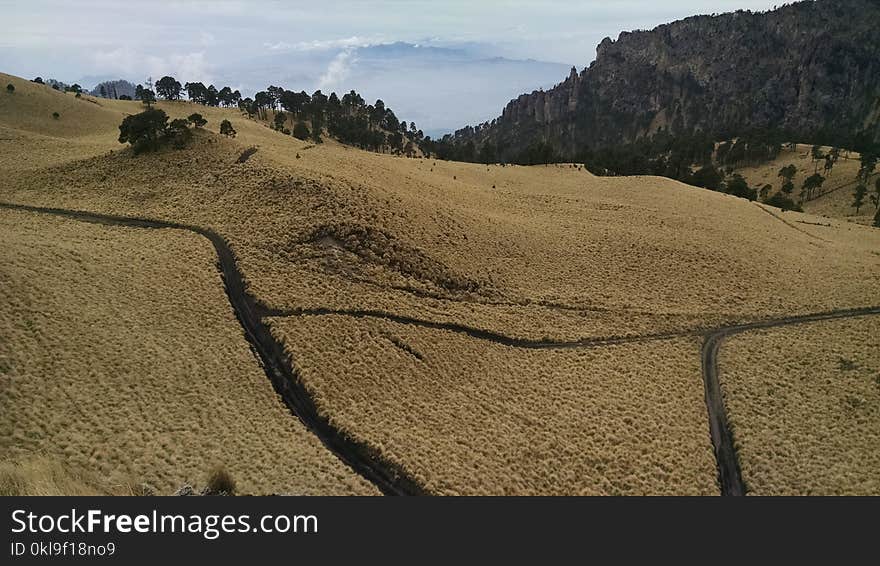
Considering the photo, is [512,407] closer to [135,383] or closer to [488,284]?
[488,284]

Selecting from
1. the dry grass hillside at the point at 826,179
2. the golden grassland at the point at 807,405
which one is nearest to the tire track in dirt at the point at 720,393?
the golden grassland at the point at 807,405

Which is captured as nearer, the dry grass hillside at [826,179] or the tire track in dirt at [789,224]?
the tire track in dirt at [789,224]

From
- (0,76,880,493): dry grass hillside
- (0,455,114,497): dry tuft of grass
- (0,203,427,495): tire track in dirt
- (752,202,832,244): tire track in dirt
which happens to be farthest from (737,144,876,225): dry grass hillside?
(0,455,114,497): dry tuft of grass

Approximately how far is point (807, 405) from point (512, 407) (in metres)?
16.5

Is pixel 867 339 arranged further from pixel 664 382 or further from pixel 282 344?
pixel 282 344

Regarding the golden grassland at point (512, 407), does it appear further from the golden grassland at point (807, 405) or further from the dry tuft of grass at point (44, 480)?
the dry tuft of grass at point (44, 480)

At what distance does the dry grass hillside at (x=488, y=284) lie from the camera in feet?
79.0

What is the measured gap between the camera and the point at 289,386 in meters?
25.9

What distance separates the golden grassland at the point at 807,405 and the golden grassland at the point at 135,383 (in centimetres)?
1921

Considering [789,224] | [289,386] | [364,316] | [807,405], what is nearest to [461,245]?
[364,316]

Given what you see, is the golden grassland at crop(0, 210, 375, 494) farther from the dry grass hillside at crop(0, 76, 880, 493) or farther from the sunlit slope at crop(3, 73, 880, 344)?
the sunlit slope at crop(3, 73, 880, 344)

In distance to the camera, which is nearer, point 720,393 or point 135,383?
point 135,383

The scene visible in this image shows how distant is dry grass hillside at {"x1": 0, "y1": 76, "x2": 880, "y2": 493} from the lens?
24094 mm

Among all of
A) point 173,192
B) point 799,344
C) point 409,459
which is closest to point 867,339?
point 799,344
